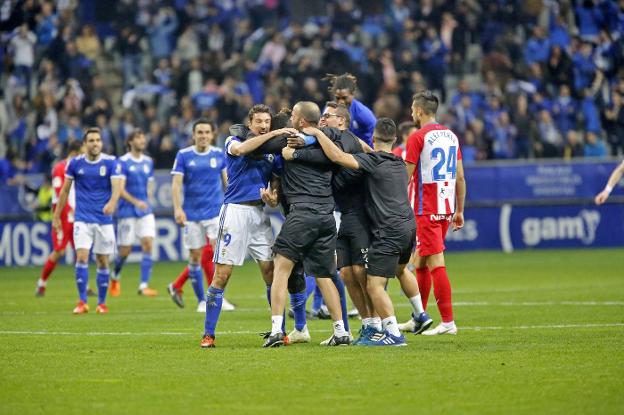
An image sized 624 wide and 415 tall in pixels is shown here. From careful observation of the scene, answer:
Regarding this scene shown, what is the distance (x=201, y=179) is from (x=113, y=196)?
4.21 ft

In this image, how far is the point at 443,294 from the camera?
12172mm

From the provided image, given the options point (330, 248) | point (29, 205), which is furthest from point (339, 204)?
point (29, 205)

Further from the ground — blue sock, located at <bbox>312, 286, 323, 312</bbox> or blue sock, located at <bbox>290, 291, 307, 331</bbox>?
blue sock, located at <bbox>290, 291, 307, 331</bbox>

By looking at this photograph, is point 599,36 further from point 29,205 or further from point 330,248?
point 330,248

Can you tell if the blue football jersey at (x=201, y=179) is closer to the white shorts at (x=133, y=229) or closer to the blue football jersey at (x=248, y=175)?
the white shorts at (x=133, y=229)

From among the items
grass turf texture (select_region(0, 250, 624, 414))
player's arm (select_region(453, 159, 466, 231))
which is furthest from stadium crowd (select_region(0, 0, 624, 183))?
player's arm (select_region(453, 159, 466, 231))

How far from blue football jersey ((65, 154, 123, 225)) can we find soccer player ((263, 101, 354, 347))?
624 centimetres

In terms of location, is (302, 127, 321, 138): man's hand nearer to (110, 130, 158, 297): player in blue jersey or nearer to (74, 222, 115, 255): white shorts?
(74, 222, 115, 255): white shorts

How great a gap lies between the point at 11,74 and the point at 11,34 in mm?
1307

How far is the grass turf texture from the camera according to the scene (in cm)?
786

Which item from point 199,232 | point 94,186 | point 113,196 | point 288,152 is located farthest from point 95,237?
point 288,152

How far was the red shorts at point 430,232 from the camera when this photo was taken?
1240 centimetres

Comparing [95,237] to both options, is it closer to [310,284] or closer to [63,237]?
[63,237]

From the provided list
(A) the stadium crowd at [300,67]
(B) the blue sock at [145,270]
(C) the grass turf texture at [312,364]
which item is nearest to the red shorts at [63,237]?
(B) the blue sock at [145,270]
